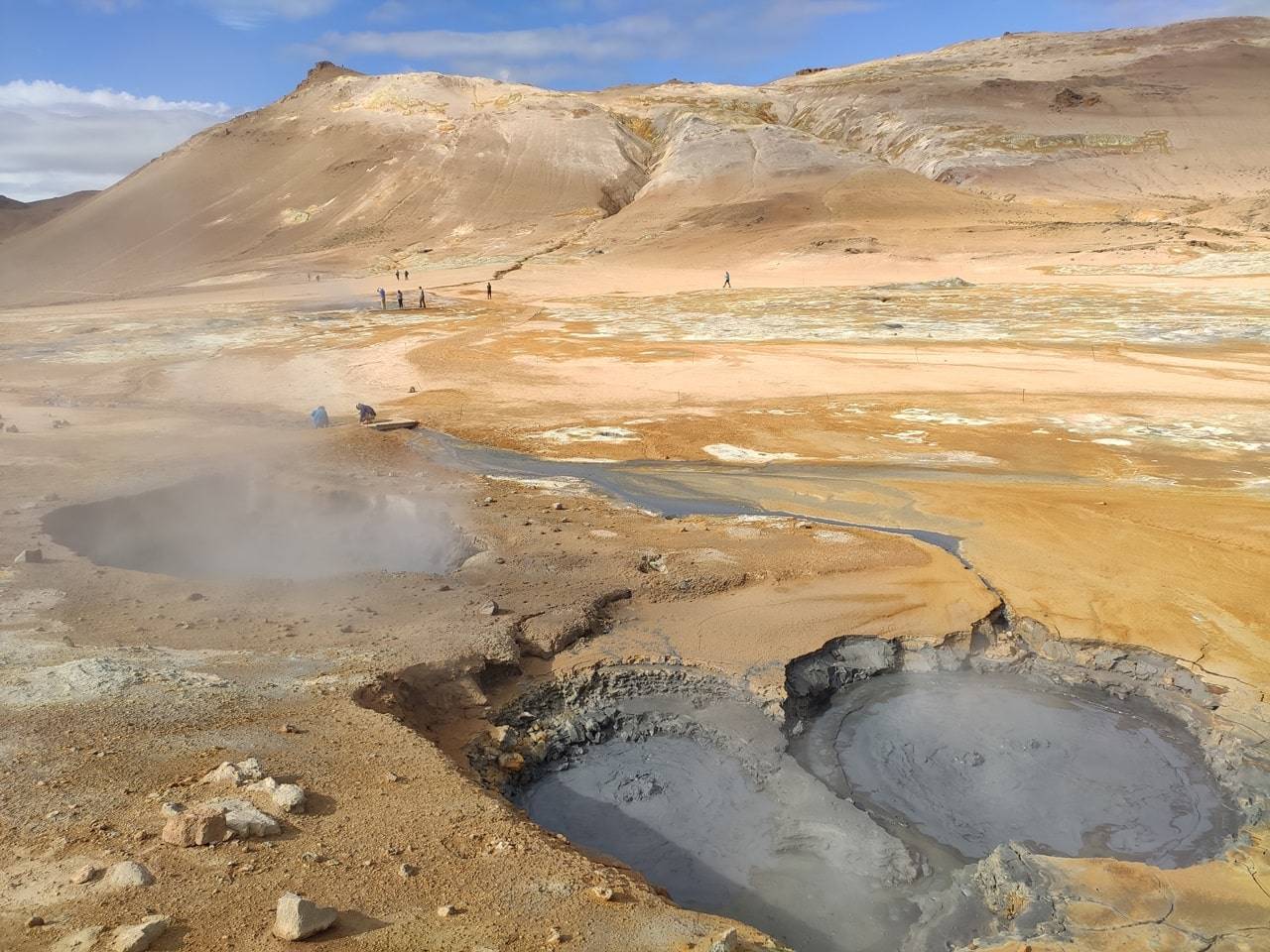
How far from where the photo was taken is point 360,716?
6055mm

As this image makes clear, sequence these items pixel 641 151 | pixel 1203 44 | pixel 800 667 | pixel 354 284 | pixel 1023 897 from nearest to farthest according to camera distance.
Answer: pixel 1023 897 < pixel 800 667 < pixel 354 284 < pixel 641 151 < pixel 1203 44

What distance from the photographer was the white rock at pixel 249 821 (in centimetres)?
452

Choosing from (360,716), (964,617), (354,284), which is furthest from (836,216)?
(360,716)

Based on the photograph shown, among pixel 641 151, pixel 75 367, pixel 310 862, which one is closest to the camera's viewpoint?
pixel 310 862

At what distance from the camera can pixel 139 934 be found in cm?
371

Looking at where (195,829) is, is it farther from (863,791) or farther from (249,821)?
(863,791)

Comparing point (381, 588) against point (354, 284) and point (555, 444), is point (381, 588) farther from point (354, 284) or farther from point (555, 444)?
point (354, 284)

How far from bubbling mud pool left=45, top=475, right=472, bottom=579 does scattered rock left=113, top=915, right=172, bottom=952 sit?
5.22m

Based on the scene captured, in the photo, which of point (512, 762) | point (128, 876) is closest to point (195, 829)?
point (128, 876)

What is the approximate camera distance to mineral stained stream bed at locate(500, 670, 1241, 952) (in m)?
5.36

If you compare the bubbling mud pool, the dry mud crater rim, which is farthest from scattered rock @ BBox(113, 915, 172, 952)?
the bubbling mud pool

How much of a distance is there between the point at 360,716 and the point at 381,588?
2548 mm

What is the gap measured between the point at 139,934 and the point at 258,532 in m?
7.14

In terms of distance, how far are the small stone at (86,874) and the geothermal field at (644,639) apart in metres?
0.02
